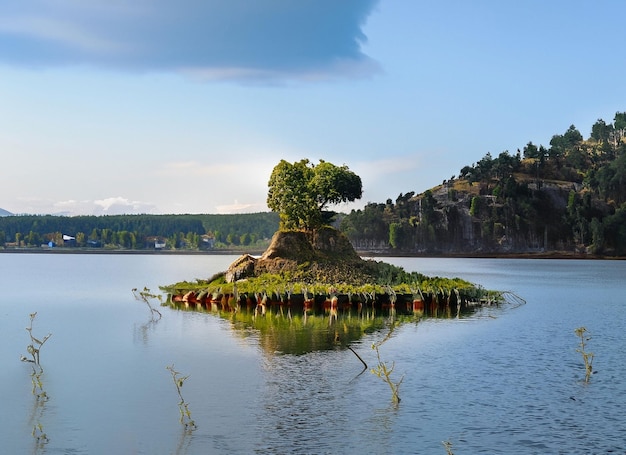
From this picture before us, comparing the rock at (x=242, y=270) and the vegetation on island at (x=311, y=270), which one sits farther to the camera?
the rock at (x=242, y=270)

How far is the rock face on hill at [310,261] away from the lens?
84062mm

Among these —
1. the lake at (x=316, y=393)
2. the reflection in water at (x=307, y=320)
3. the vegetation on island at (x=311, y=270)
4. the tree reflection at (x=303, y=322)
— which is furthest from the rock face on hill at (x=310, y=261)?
the lake at (x=316, y=393)

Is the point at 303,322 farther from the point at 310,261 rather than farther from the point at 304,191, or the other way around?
the point at 304,191

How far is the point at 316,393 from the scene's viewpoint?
114 feet

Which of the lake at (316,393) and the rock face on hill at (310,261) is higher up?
the rock face on hill at (310,261)

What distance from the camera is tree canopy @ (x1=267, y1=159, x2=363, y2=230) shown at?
90.9 metres

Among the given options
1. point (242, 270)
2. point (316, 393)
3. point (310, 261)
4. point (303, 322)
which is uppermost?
point (310, 261)

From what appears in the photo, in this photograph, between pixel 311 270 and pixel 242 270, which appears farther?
pixel 242 270

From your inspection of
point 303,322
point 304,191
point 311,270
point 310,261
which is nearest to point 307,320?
A: point 303,322

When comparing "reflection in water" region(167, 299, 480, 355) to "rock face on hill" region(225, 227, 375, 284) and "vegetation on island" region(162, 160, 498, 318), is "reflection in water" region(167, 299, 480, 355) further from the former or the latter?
"rock face on hill" region(225, 227, 375, 284)

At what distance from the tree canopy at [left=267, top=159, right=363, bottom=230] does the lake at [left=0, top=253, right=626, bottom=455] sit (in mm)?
30447

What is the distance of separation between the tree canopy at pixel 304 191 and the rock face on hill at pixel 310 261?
2.26 meters

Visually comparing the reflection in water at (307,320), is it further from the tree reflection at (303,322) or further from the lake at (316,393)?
the lake at (316,393)

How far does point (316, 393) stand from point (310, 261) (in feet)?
169
